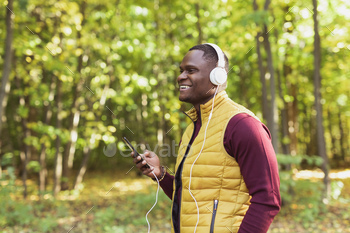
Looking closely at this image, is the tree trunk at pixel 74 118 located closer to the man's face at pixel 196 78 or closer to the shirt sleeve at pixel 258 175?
the man's face at pixel 196 78

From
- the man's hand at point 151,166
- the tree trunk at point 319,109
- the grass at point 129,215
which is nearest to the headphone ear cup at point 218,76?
the man's hand at point 151,166

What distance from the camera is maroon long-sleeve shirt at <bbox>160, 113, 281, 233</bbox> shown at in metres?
1.21

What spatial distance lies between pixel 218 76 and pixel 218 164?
1.30ft

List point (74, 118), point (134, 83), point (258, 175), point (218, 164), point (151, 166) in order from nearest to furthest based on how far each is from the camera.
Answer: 1. point (258, 175)
2. point (218, 164)
3. point (151, 166)
4. point (134, 83)
5. point (74, 118)

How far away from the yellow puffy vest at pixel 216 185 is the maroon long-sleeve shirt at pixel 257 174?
3.4 inches

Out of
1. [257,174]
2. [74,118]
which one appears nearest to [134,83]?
[74,118]

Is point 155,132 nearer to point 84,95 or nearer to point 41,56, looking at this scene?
point 84,95

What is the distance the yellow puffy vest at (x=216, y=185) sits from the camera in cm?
133

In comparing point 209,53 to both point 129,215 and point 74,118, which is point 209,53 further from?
point 74,118

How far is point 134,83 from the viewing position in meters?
8.23

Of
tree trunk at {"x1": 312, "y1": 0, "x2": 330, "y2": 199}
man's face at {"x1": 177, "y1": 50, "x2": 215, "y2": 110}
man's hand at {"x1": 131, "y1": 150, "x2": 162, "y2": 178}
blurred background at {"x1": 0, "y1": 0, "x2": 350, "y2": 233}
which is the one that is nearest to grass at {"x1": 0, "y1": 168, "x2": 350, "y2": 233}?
blurred background at {"x1": 0, "y1": 0, "x2": 350, "y2": 233}

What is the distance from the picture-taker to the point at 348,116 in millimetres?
21969

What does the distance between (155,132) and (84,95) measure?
2.97 meters

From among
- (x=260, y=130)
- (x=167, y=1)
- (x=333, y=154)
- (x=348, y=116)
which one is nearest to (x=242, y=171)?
(x=260, y=130)
